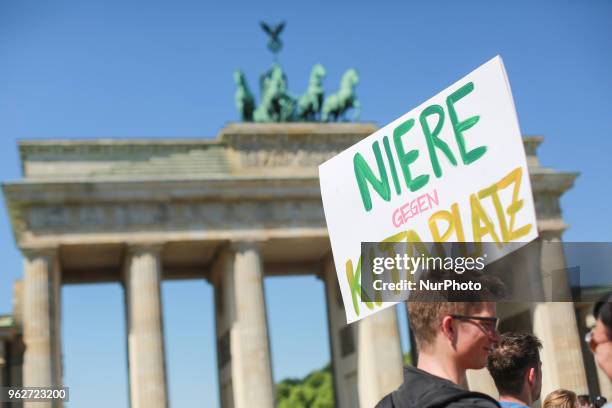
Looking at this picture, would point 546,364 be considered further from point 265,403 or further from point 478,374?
point 265,403

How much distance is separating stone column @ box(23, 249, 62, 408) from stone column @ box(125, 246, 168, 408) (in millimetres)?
3941

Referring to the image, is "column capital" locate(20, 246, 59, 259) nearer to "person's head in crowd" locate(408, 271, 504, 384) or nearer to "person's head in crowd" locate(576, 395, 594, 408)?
"person's head in crowd" locate(576, 395, 594, 408)

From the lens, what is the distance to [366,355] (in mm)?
53906

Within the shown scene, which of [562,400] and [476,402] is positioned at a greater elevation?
[562,400]

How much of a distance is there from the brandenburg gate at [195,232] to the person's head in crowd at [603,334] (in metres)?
46.0

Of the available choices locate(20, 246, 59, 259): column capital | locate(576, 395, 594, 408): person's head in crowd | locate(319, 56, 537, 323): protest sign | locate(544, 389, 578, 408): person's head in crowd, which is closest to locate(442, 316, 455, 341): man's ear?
locate(319, 56, 537, 323): protest sign

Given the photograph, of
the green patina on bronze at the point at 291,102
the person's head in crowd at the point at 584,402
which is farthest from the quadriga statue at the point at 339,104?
the person's head in crowd at the point at 584,402

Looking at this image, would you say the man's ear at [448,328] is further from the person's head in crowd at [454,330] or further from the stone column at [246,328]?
the stone column at [246,328]

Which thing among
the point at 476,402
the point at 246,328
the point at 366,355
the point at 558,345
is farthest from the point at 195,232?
the point at 476,402

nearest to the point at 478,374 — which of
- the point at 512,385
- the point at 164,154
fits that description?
the point at 164,154

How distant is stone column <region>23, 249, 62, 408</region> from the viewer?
48281 millimetres

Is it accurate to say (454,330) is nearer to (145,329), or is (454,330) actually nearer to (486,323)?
(486,323)

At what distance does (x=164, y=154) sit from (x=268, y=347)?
12.8 meters

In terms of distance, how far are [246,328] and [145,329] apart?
5.47m
